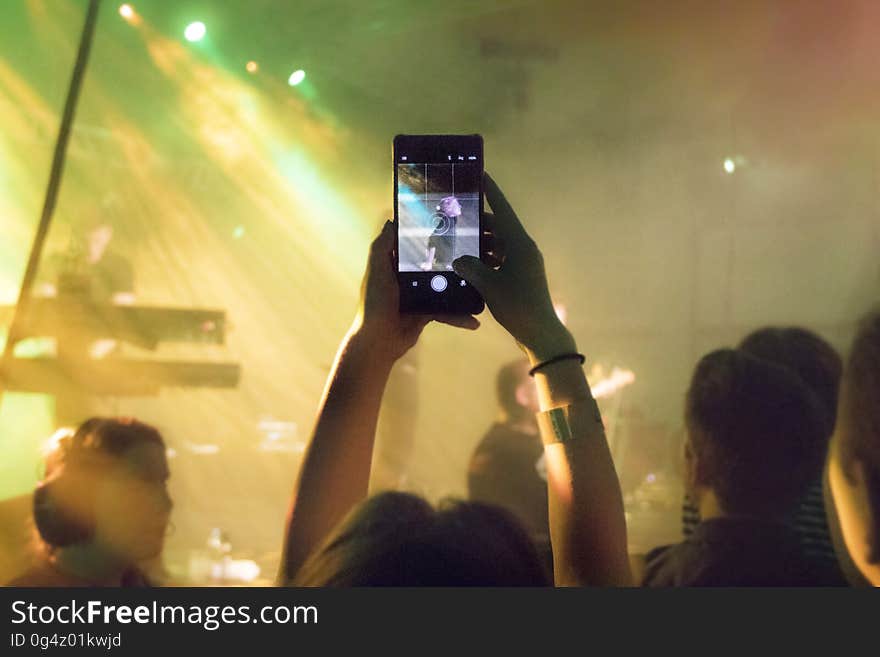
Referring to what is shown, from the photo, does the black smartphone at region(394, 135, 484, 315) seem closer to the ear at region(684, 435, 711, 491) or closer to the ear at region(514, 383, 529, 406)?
the ear at region(684, 435, 711, 491)

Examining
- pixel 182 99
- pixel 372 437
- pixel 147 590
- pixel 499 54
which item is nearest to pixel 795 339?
pixel 372 437

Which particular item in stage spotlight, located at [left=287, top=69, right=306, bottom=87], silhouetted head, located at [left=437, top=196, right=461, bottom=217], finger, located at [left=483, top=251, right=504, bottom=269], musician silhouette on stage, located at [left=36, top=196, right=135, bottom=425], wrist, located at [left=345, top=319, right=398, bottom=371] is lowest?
wrist, located at [left=345, top=319, right=398, bottom=371]

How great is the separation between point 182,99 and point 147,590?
3.30 feet

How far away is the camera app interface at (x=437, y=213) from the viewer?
1.71 ft

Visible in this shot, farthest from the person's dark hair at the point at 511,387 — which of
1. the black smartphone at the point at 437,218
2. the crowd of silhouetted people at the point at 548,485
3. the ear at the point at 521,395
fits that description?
the black smartphone at the point at 437,218

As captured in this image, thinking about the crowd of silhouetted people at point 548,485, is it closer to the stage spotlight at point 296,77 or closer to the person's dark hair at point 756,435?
the person's dark hair at point 756,435

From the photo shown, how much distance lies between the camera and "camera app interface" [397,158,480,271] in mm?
521

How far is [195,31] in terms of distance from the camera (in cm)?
119

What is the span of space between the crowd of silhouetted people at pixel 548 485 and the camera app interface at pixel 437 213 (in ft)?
0.08

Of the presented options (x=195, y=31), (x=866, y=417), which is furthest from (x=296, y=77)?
(x=866, y=417)

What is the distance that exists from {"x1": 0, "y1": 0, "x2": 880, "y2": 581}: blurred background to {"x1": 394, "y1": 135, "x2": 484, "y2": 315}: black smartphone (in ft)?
2.20

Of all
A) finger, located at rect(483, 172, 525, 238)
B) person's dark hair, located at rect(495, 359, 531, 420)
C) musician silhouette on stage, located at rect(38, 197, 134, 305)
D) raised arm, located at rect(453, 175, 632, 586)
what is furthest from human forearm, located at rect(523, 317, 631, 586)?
musician silhouette on stage, located at rect(38, 197, 134, 305)

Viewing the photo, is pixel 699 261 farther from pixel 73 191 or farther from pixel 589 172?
pixel 73 191

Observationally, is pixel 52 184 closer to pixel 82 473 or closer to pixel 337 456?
pixel 82 473
